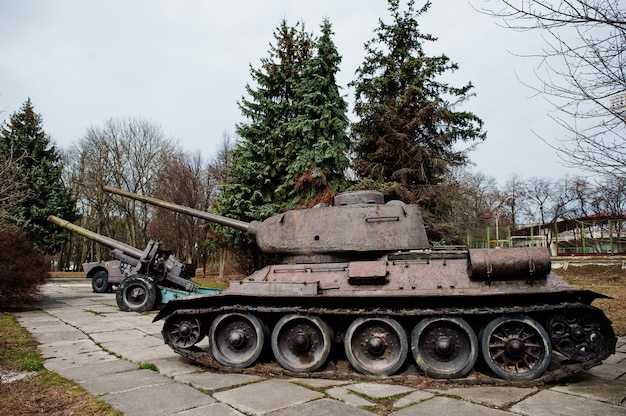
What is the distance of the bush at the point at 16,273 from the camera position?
12316 millimetres

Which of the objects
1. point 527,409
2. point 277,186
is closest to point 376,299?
point 527,409

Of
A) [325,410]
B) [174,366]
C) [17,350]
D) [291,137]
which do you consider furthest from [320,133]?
[325,410]

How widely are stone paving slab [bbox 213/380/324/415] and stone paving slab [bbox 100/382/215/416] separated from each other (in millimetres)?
283

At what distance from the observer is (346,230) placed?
7219 mm

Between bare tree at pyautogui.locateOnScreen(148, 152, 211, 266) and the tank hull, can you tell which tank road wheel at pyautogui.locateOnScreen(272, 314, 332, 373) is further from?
bare tree at pyautogui.locateOnScreen(148, 152, 211, 266)

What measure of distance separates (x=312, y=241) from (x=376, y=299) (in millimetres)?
1661

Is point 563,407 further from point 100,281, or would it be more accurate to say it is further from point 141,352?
point 100,281

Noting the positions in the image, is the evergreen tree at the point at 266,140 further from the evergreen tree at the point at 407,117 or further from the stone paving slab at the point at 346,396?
the stone paving slab at the point at 346,396

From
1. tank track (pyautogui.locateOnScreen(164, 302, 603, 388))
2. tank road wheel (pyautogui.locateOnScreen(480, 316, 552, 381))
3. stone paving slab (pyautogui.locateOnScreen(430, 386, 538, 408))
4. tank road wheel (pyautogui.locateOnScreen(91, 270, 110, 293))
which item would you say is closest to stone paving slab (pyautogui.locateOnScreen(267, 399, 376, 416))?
tank track (pyautogui.locateOnScreen(164, 302, 603, 388))

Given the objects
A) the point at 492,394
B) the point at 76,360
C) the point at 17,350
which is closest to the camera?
the point at 492,394

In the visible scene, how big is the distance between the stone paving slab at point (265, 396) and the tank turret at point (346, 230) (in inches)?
91.6

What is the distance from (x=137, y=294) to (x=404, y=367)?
923 centimetres

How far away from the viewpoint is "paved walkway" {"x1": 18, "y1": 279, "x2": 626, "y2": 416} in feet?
15.2

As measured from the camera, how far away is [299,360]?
21.0 feet
